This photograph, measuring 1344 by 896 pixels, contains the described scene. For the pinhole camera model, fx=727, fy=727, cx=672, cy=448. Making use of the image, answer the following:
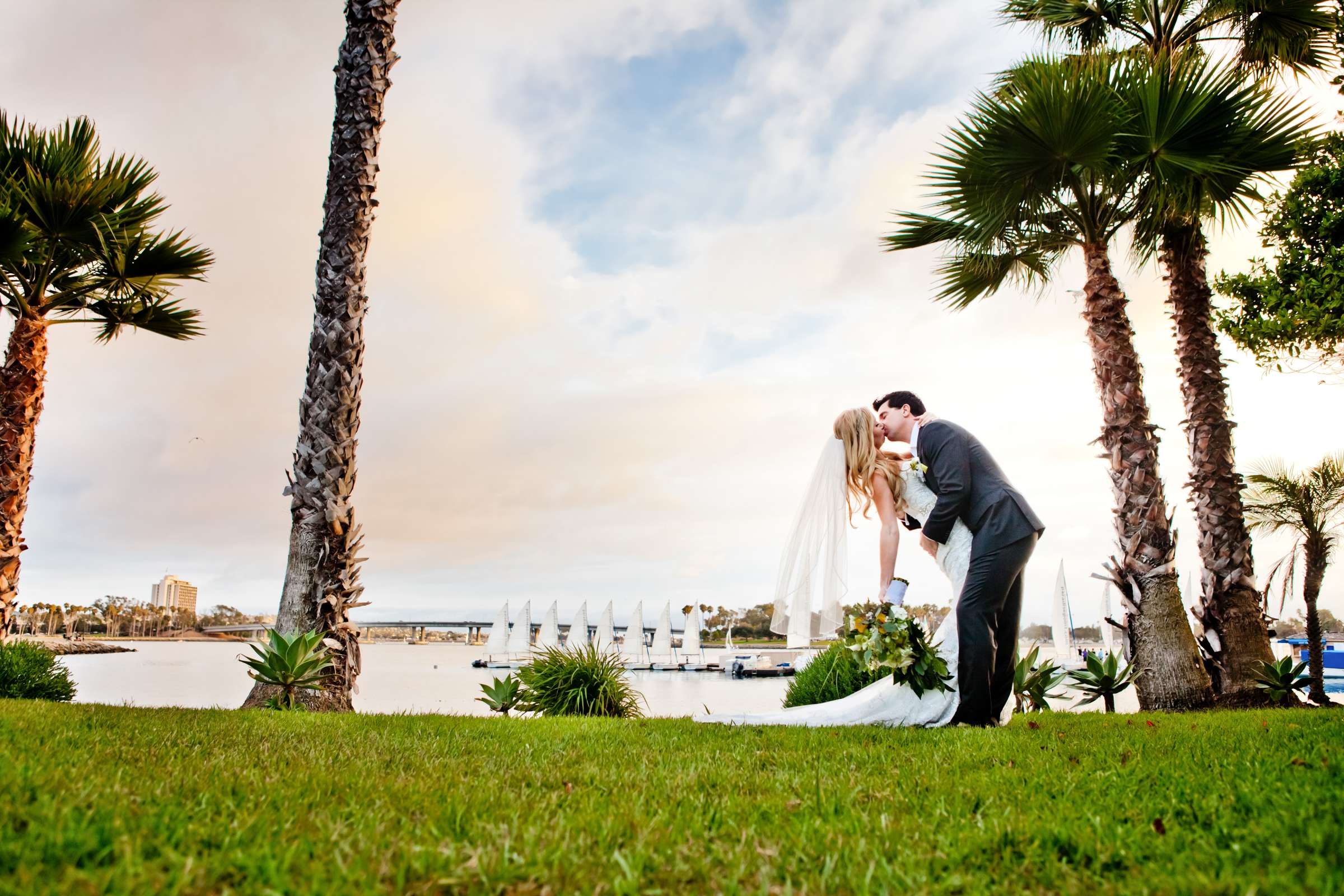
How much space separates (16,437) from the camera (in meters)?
9.55

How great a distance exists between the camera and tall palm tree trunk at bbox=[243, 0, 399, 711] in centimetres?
798

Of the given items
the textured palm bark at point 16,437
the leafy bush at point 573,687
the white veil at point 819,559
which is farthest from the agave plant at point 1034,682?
the textured palm bark at point 16,437

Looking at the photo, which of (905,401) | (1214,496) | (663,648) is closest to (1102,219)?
(1214,496)

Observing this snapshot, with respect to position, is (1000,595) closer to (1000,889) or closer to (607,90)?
(1000,889)

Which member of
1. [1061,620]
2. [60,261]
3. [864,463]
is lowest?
[1061,620]

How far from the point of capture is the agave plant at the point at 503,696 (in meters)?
7.95

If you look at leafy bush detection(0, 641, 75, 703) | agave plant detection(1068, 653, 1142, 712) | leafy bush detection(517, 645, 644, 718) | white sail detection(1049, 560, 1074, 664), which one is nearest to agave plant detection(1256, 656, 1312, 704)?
agave plant detection(1068, 653, 1142, 712)

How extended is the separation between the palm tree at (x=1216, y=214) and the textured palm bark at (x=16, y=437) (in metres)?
14.8

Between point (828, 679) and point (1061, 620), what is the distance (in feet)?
95.0

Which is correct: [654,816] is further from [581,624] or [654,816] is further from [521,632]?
[521,632]

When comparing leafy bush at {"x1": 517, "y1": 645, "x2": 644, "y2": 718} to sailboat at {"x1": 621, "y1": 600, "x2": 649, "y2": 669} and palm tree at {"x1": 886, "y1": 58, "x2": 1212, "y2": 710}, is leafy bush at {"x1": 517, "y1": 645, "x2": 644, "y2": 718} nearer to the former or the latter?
palm tree at {"x1": 886, "y1": 58, "x2": 1212, "y2": 710}

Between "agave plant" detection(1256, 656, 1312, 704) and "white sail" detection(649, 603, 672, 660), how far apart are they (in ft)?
147

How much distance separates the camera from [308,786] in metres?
2.79

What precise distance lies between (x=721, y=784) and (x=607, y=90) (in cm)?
1350
